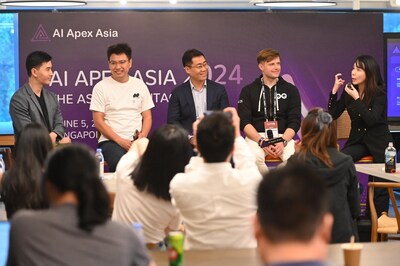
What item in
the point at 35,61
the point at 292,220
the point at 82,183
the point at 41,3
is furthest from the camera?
the point at 41,3

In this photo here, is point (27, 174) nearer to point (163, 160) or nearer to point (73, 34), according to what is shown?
point (163, 160)

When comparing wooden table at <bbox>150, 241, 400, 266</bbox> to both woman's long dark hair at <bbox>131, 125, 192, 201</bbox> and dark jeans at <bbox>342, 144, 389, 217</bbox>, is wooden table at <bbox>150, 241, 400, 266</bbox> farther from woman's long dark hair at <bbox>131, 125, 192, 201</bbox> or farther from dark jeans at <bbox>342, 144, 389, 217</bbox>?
dark jeans at <bbox>342, 144, 389, 217</bbox>

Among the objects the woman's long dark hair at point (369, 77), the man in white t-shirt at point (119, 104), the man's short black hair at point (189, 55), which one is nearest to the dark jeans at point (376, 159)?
the woman's long dark hair at point (369, 77)

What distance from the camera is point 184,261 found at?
3.53m

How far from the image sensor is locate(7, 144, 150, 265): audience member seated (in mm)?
2570

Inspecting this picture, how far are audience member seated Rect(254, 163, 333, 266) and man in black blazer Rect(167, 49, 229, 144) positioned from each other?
6563mm

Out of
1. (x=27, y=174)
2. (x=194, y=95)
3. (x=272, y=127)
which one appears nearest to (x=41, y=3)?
(x=194, y=95)

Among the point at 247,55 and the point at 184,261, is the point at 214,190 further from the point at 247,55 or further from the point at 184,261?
the point at 247,55

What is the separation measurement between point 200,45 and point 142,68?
2.30 feet

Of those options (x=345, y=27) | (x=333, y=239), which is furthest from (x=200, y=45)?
(x=333, y=239)

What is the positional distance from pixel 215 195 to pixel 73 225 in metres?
1.45

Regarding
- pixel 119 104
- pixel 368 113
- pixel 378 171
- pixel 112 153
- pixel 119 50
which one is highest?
pixel 119 50

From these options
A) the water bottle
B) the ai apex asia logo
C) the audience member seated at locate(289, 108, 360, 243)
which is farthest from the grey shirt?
the ai apex asia logo

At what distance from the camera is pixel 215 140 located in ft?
13.1
